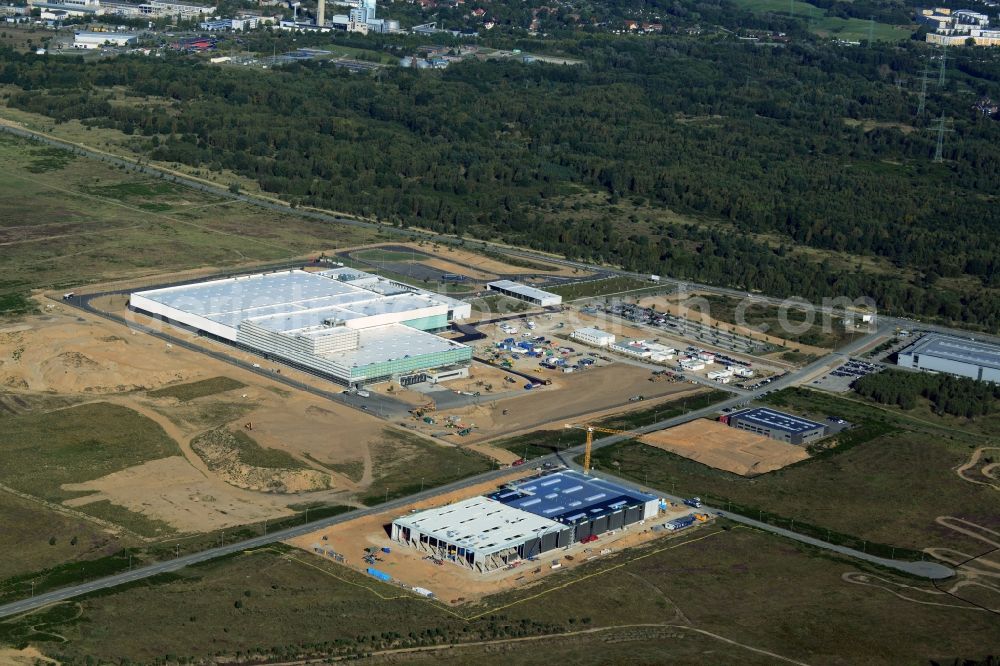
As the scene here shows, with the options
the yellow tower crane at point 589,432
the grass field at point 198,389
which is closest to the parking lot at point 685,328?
the yellow tower crane at point 589,432

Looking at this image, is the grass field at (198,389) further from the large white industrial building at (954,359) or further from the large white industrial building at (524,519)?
the large white industrial building at (954,359)

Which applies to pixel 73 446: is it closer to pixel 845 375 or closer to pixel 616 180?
pixel 845 375

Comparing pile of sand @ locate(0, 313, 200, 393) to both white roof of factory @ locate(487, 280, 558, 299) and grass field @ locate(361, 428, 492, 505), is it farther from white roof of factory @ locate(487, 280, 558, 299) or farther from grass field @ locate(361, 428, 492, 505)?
white roof of factory @ locate(487, 280, 558, 299)

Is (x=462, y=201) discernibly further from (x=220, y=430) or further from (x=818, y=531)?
(x=818, y=531)

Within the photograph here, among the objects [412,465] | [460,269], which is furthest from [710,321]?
[412,465]

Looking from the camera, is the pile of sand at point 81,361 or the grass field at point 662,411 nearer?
the pile of sand at point 81,361

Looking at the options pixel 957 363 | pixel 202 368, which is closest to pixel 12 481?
→ pixel 202 368
